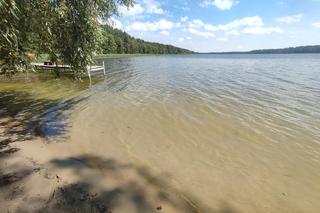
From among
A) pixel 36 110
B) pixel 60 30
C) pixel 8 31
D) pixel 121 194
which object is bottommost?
pixel 36 110

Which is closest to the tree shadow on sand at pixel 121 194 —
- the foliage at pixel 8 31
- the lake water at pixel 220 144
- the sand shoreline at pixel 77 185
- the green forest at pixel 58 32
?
the sand shoreline at pixel 77 185

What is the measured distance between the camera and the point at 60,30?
737 centimetres

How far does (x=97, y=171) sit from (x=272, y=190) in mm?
3824

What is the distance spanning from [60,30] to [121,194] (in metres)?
5.53

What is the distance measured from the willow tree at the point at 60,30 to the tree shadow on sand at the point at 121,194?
12.3 ft

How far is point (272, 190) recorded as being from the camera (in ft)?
16.2

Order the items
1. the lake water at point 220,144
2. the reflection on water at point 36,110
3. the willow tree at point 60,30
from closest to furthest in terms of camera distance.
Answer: the lake water at point 220,144
the willow tree at point 60,30
the reflection on water at point 36,110

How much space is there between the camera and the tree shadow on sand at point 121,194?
4.04 meters

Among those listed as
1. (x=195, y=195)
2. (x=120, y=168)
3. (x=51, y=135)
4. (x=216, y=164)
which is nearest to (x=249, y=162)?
(x=216, y=164)

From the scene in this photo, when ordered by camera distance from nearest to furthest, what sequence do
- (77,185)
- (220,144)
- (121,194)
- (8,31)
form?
1. (121,194)
2. (77,185)
3. (8,31)
4. (220,144)

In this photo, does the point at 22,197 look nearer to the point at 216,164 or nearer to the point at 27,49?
the point at 216,164

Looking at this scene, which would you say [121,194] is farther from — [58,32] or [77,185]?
[58,32]

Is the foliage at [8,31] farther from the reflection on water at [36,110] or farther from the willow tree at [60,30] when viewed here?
the reflection on water at [36,110]

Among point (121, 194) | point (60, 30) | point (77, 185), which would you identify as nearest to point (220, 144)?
point (121, 194)
